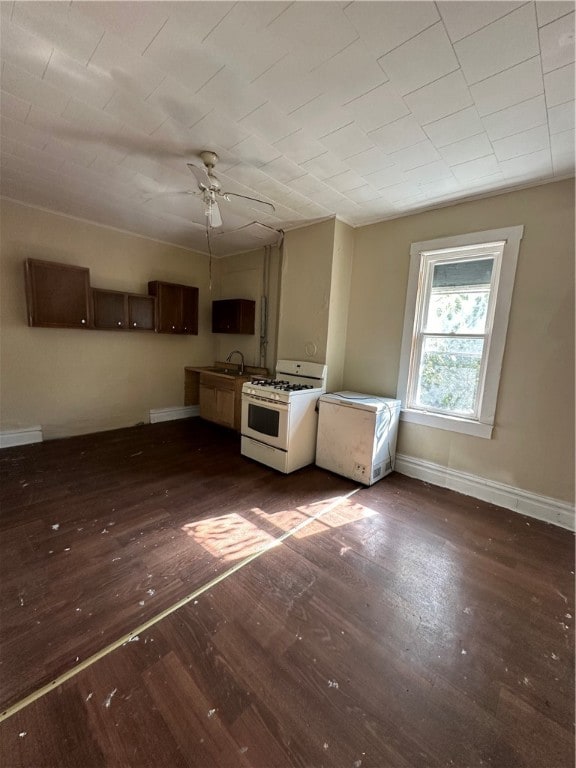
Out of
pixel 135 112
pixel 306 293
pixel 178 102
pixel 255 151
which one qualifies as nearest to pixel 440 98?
pixel 255 151

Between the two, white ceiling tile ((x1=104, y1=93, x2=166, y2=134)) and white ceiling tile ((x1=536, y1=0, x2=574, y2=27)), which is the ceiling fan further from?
white ceiling tile ((x1=536, y1=0, x2=574, y2=27))

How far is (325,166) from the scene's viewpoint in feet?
7.53

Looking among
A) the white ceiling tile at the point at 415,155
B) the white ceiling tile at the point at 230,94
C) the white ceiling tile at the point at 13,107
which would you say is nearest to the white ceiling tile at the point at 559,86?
the white ceiling tile at the point at 415,155

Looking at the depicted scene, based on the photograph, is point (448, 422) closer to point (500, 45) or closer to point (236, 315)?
point (500, 45)

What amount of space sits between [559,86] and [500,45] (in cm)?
46

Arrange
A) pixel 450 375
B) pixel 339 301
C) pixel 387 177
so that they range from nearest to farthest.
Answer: pixel 387 177 < pixel 450 375 < pixel 339 301

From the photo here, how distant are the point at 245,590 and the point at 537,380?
2.72 meters

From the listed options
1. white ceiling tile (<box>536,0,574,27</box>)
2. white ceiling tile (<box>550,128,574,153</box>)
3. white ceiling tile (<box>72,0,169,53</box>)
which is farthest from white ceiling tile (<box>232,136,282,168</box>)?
white ceiling tile (<box>550,128,574,153</box>)

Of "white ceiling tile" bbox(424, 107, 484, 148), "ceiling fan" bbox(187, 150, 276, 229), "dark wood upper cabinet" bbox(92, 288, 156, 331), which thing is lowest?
"dark wood upper cabinet" bbox(92, 288, 156, 331)

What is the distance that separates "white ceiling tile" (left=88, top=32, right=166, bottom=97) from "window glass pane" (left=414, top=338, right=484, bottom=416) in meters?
2.88

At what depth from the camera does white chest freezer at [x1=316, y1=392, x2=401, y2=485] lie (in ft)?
9.21

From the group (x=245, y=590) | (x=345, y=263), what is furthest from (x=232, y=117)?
(x=245, y=590)

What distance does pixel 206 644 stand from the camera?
133 centimetres

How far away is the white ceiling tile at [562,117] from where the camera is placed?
163cm
